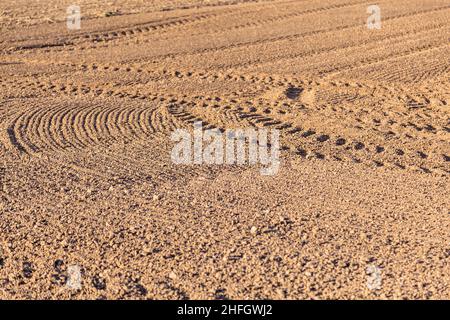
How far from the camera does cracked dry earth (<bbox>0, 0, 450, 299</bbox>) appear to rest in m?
6.01

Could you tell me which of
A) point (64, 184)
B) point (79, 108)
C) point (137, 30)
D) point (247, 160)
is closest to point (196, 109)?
point (79, 108)

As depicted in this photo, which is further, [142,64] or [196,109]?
[142,64]

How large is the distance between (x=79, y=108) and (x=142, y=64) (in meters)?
3.70

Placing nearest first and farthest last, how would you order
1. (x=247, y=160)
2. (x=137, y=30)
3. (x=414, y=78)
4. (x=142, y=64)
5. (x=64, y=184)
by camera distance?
(x=64, y=184), (x=247, y=160), (x=414, y=78), (x=142, y=64), (x=137, y=30)

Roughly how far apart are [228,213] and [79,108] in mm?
5156

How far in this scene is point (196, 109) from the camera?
11523 mm

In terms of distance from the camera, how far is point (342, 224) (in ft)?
22.5

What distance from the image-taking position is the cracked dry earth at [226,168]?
6012 mm

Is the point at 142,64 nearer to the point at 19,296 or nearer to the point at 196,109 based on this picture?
the point at 196,109

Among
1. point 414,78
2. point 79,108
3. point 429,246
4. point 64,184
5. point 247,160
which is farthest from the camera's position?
point 414,78

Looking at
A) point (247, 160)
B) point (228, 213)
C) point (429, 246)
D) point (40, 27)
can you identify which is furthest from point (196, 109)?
point (40, 27)

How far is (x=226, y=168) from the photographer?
8.55m

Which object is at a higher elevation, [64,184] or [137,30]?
[137,30]
